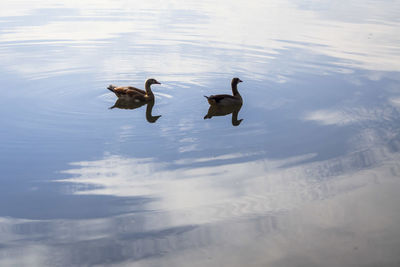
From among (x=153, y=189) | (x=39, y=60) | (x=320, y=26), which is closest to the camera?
(x=153, y=189)

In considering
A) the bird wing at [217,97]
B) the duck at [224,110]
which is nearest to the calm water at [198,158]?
the duck at [224,110]

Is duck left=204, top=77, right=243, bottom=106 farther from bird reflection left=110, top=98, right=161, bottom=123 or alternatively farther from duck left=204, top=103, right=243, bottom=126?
bird reflection left=110, top=98, right=161, bottom=123

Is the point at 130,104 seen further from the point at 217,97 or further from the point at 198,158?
the point at 198,158

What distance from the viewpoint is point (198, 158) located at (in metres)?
9.83

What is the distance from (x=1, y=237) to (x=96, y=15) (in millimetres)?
25369

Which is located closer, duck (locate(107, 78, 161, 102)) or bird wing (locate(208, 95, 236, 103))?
bird wing (locate(208, 95, 236, 103))

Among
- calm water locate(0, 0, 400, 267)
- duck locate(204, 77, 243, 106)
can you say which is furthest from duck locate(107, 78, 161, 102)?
duck locate(204, 77, 243, 106)

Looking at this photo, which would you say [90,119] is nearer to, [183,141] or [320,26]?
[183,141]

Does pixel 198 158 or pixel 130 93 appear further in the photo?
pixel 130 93

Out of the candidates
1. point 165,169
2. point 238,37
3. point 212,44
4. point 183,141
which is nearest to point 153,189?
point 165,169

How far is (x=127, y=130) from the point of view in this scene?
37.3 ft

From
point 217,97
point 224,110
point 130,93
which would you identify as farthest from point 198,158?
point 130,93

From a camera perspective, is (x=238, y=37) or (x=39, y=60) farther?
(x=238, y=37)

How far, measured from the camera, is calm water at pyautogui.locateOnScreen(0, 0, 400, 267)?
22.8 ft
